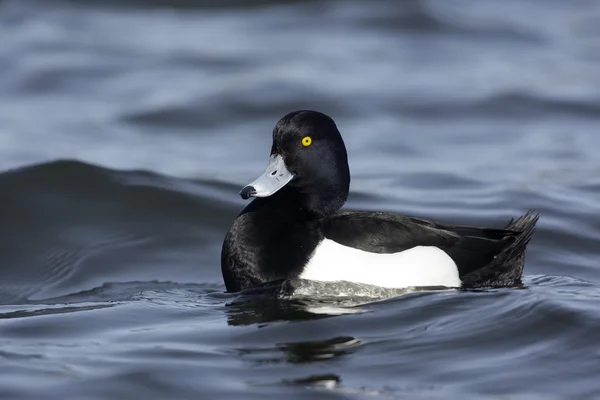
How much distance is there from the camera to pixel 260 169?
10.6 meters

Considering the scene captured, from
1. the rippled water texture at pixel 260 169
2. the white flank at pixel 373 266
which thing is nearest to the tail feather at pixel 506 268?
the rippled water texture at pixel 260 169

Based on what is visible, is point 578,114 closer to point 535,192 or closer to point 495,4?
point 535,192

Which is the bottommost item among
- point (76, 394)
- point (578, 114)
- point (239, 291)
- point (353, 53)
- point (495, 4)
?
point (76, 394)

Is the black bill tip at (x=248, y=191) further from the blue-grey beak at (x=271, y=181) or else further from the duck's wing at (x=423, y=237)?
the duck's wing at (x=423, y=237)

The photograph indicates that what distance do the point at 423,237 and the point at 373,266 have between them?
0.38 meters

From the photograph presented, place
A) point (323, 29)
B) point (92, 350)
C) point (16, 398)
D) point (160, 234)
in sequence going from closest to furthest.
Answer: point (16, 398)
point (92, 350)
point (160, 234)
point (323, 29)

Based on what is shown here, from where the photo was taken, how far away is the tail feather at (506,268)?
6668 millimetres

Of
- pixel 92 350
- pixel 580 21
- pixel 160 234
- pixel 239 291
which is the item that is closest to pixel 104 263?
pixel 160 234

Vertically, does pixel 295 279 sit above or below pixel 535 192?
below

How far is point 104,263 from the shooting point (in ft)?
26.8

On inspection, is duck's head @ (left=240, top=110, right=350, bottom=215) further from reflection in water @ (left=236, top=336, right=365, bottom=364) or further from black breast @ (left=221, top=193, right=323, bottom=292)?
reflection in water @ (left=236, top=336, right=365, bottom=364)

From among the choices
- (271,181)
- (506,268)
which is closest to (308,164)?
(271,181)

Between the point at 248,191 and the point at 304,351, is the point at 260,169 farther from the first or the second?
the point at 304,351

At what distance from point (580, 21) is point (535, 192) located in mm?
7832
